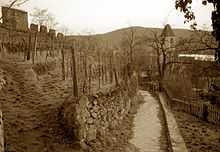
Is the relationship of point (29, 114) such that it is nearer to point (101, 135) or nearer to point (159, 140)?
point (101, 135)

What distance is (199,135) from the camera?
12.7 metres

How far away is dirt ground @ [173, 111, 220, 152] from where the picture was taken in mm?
10882

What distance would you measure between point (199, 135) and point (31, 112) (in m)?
8.15

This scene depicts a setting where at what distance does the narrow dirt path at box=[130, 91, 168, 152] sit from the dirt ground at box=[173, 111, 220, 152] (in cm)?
106

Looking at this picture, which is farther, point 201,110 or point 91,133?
point 201,110

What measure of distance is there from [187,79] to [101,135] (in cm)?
2201

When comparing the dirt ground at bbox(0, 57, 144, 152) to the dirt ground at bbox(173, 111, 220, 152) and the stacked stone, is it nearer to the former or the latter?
the stacked stone

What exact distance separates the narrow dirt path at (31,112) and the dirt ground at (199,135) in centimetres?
543

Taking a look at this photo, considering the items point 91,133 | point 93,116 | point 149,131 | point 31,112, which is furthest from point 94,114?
point 149,131

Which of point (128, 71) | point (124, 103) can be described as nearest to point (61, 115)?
point (124, 103)

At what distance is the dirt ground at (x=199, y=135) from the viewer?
428 inches

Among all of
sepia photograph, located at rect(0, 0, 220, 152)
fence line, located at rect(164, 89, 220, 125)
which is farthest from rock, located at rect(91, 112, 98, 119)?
fence line, located at rect(164, 89, 220, 125)

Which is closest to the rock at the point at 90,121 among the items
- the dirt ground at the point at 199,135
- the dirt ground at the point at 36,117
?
the dirt ground at the point at 36,117

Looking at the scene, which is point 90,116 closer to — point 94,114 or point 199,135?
point 94,114
